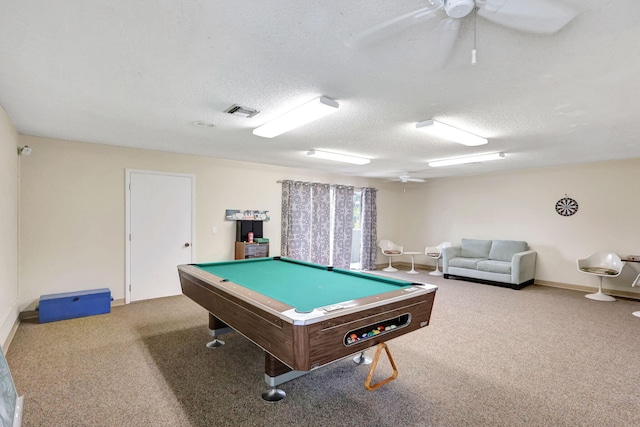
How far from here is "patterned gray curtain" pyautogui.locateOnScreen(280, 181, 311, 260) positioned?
639cm

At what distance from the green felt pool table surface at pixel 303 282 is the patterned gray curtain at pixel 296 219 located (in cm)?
252

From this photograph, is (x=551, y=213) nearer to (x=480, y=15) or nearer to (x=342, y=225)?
(x=342, y=225)

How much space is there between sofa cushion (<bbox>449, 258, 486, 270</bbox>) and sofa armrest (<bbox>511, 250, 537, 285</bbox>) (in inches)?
29.4

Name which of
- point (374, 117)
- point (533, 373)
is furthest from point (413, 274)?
point (374, 117)

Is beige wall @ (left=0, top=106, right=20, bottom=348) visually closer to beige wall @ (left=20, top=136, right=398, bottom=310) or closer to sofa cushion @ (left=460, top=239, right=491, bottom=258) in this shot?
beige wall @ (left=20, top=136, right=398, bottom=310)

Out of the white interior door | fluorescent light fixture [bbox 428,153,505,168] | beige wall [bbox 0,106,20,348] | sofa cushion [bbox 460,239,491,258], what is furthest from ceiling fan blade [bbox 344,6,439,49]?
sofa cushion [bbox 460,239,491,258]

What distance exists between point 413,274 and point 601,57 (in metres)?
5.97

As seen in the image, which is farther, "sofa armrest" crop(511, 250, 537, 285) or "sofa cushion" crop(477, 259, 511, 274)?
"sofa cushion" crop(477, 259, 511, 274)

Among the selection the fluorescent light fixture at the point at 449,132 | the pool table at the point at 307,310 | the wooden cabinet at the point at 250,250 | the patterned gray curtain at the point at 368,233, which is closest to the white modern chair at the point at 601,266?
the fluorescent light fixture at the point at 449,132

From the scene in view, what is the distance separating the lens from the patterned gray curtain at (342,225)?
7.37 metres

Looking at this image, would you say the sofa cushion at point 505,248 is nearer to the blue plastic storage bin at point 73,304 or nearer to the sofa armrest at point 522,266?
the sofa armrest at point 522,266

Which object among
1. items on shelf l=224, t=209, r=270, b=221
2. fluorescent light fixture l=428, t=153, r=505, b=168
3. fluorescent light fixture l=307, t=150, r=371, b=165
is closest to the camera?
fluorescent light fixture l=307, t=150, r=371, b=165

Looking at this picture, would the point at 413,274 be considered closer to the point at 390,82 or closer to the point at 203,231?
the point at 203,231

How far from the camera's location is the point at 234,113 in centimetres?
302
